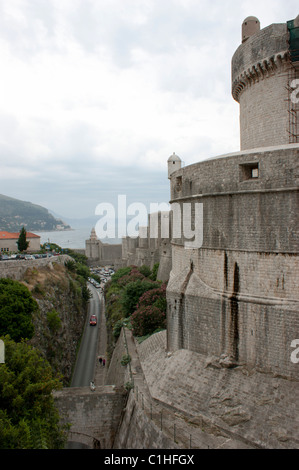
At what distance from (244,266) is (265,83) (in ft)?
30.8

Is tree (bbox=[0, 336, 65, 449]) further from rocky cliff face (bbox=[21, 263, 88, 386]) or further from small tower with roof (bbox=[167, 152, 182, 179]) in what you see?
A: small tower with roof (bbox=[167, 152, 182, 179])

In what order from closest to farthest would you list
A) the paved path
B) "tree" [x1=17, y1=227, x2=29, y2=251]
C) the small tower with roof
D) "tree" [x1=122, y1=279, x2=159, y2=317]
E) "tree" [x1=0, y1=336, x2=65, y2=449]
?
1. "tree" [x1=0, y1=336, x2=65, y2=449]
2. the paved path
3. "tree" [x1=122, y1=279, x2=159, y2=317]
4. the small tower with roof
5. "tree" [x1=17, y1=227, x2=29, y2=251]

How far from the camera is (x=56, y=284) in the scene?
29.4 m

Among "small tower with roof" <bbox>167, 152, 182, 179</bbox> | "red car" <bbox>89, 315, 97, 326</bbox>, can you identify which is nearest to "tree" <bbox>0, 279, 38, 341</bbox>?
"red car" <bbox>89, 315, 97, 326</bbox>

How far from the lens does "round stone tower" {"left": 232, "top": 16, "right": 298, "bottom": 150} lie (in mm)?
14047

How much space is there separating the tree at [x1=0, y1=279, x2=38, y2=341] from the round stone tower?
15.4 m

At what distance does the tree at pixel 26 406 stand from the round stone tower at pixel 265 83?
14.6 m

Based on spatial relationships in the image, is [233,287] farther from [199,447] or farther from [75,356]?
[75,356]

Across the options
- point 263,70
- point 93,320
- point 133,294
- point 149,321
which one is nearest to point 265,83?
point 263,70

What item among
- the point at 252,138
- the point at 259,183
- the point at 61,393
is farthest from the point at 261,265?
the point at 61,393

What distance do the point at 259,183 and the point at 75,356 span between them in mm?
23090

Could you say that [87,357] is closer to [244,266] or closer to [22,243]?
[244,266]

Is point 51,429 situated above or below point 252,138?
below

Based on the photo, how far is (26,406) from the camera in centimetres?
1141
